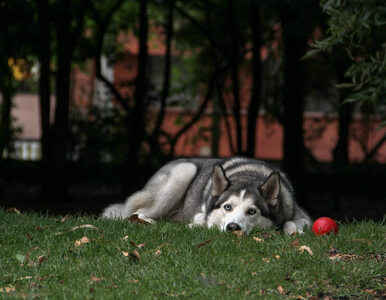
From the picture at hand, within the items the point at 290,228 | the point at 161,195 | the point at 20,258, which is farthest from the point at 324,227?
the point at 20,258

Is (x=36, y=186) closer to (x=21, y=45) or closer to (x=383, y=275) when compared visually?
(x=21, y=45)

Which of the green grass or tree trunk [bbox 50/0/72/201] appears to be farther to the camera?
tree trunk [bbox 50/0/72/201]

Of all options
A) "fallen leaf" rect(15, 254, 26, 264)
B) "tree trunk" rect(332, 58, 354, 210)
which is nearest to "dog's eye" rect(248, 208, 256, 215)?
"fallen leaf" rect(15, 254, 26, 264)

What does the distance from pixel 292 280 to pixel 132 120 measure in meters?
8.89

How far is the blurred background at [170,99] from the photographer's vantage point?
11242mm

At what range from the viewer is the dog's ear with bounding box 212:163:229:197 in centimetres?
635

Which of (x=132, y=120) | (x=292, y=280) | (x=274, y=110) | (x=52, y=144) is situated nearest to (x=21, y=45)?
(x=52, y=144)

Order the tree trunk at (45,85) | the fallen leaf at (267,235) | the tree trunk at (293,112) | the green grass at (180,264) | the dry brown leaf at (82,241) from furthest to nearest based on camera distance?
the tree trunk at (45,85) → the tree trunk at (293,112) → the fallen leaf at (267,235) → the dry brown leaf at (82,241) → the green grass at (180,264)

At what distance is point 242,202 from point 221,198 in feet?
0.98

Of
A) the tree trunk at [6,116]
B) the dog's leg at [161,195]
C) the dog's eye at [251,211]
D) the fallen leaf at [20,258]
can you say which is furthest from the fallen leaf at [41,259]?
the tree trunk at [6,116]

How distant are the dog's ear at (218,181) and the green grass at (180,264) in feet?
2.13

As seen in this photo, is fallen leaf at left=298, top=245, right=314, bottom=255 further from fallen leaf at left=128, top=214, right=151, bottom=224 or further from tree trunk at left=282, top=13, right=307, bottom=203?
tree trunk at left=282, top=13, right=307, bottom=203

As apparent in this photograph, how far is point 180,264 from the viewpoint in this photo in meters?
4.70

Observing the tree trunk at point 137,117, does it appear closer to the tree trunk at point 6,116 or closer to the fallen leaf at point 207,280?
the tree trunk at point 6,116
